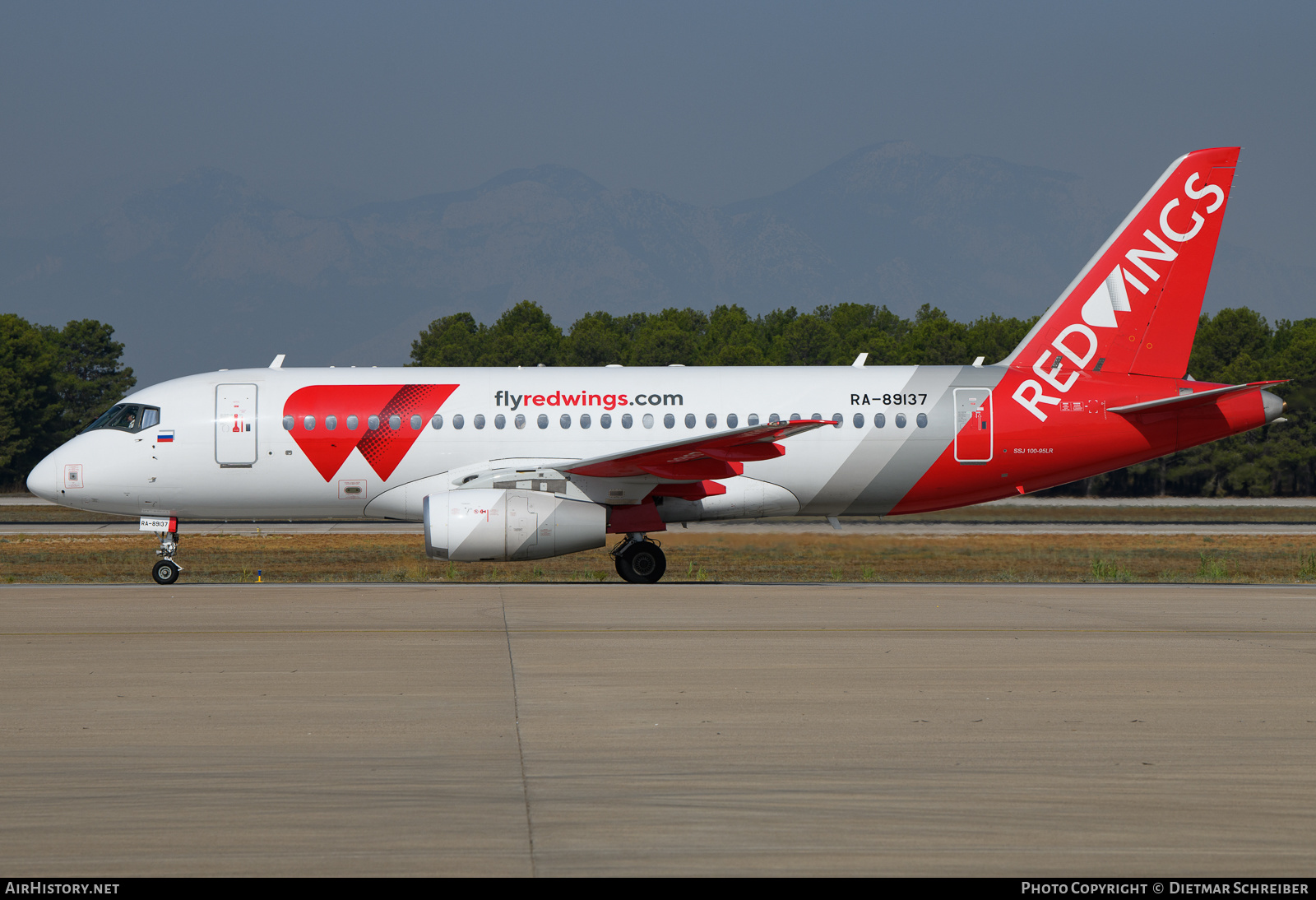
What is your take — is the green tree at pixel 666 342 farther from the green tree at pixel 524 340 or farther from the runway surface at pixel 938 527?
the runway surface at pixel 938 527

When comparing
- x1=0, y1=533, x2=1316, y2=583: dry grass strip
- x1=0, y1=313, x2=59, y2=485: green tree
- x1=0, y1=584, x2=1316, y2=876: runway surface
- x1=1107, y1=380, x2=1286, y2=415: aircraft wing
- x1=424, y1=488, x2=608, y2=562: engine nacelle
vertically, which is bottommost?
x1=0, y1=584, x2=1316, y2=876: runway surface

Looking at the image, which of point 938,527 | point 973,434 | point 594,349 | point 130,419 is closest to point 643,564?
point 973,434

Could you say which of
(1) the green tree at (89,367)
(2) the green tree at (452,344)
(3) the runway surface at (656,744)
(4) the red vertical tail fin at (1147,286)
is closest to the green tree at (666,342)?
(2) the green tree at (452,344)

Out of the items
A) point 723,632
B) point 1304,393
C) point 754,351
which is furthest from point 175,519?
point 754,351

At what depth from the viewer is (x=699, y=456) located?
21.3 metres

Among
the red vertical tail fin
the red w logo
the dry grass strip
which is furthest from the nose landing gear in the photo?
the red vertical tail fin

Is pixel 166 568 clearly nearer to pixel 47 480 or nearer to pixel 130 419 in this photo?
pixel 47 480

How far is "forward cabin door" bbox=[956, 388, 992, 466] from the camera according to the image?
2283 cm

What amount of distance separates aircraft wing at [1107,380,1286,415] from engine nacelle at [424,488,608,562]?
31.4 ft

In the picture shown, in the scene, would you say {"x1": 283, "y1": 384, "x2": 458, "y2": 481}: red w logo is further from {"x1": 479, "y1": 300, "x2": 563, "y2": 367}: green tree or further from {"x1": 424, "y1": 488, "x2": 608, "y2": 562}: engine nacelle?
{"x1": 479, "y1": 300, "x2": 563, "y2": 367}: green tree

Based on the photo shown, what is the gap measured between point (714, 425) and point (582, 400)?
2.38 meters

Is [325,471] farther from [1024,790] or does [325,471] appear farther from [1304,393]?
[1304,393]

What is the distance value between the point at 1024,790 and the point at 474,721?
421 cm

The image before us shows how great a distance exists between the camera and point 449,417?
22547mm
